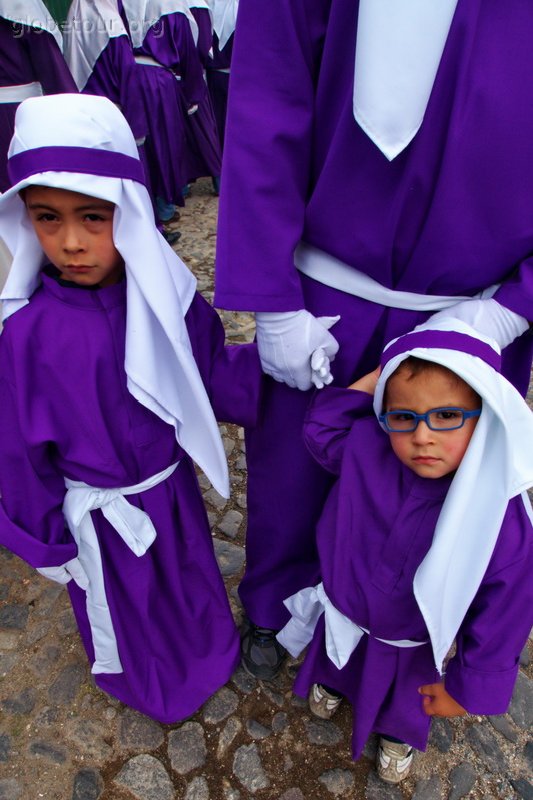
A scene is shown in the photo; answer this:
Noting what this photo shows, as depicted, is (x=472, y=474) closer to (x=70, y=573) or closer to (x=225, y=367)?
(x=225, y=367)

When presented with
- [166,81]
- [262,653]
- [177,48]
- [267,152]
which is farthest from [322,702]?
[177,48]

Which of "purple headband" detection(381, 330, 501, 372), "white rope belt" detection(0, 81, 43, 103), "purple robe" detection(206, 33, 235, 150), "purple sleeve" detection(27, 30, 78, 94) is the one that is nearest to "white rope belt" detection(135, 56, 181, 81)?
"purple sleeve" detection(27, 30, 78, 94)

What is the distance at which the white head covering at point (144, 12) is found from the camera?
16.0 ft

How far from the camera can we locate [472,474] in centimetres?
123

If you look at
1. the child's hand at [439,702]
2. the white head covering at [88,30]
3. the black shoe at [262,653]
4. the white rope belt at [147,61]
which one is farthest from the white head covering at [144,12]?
the child's hand at [439,702]

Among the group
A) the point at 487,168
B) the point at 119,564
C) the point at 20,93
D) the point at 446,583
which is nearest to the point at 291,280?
the point at 487,168

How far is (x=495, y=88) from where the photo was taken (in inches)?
46.8

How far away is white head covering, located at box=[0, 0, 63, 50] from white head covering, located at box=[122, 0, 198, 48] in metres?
1.38

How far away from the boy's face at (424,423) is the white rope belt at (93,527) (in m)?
0.75

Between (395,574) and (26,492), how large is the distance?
0.95 meters

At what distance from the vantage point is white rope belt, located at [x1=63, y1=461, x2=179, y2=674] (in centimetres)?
166

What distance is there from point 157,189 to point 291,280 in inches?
175

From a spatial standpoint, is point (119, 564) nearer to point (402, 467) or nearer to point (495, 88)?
point (402, 467)

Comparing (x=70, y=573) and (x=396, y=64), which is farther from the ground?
(x=396, y=64)
